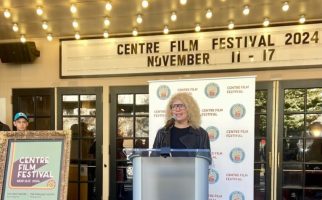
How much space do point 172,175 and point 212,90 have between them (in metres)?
2.04

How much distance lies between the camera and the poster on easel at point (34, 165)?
8.49 feet

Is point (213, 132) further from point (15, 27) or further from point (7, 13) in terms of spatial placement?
point (15, 27)

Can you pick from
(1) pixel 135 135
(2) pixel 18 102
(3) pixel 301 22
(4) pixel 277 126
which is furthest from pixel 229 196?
(2) pixel 18 102

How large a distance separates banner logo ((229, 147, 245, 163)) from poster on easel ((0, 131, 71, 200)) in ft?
6.57

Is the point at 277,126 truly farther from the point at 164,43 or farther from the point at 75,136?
the point at 75,136

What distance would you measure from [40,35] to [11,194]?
3132 mm

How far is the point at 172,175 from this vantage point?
2.11 metres

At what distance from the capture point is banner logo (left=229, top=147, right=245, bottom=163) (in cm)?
387

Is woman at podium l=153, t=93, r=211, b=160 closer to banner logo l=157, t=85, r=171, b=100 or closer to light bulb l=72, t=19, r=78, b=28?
banner logo l=157, t=85, r=171, b=100

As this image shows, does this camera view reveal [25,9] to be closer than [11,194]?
No

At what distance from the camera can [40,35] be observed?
515cm

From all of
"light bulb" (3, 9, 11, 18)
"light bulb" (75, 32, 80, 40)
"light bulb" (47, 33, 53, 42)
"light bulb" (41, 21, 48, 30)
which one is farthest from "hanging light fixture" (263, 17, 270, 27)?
"light bulb" (3, 9, 11, 18)

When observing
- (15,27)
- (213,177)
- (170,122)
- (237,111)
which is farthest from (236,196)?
(15,27)

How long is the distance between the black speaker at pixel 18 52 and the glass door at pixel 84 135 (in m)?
0.66
